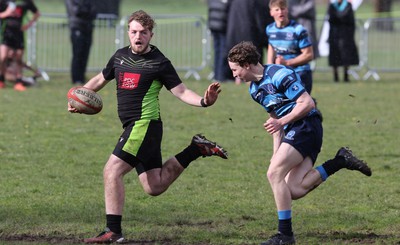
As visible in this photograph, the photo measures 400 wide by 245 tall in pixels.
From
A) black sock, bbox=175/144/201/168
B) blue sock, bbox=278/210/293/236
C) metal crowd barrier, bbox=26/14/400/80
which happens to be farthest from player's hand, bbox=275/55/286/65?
metal crowd barrier, bbox=26/14/400/80

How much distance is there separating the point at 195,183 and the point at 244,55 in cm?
322

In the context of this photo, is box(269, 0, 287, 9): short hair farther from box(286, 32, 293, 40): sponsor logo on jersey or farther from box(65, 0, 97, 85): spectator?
box(65, 0, 97, 85): spectator

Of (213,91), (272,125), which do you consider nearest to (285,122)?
(272,125)

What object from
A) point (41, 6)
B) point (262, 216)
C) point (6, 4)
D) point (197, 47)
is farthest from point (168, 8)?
point (262, 216)

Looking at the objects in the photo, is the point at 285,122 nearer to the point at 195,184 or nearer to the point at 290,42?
the point at 195,184

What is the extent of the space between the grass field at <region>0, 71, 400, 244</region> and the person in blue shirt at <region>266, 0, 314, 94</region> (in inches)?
48.6

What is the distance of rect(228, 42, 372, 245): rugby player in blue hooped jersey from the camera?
795 cm

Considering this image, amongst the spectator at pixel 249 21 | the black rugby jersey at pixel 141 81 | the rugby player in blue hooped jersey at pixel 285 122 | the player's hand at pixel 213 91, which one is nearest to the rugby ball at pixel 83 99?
the black rugby jersey at pixel 141 81

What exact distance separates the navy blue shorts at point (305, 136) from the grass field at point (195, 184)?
722 mm

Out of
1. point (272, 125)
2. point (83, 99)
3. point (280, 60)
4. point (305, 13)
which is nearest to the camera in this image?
point (272, 125)

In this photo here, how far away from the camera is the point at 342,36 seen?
23.0m

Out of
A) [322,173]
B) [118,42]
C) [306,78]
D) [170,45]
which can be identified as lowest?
[170,45]

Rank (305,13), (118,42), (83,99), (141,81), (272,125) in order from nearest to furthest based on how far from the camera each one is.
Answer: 1. (272,125)
2. (141,81)
3. (83,99)
4. (305,13)
5. (118,42)

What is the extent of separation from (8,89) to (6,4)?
1.65 meters
